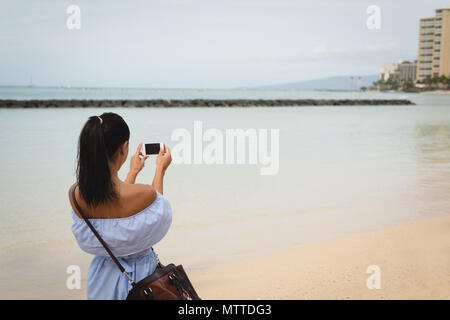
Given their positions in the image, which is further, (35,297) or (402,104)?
(402,104)

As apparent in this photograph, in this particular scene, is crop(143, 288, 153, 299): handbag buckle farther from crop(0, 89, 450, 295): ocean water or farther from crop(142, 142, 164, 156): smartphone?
crop(0, 89, 450, 295): ocean water

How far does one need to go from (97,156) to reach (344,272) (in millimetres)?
2882

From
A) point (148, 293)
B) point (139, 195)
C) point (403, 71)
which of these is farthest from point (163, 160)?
point (403, 71)

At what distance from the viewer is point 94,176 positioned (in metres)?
1.73

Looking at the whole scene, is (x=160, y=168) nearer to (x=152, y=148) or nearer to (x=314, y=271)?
(x=152, y=148)

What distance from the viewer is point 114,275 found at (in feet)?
6.22

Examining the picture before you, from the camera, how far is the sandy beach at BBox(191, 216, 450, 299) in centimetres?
365

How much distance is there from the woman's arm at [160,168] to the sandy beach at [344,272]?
74.3 inches

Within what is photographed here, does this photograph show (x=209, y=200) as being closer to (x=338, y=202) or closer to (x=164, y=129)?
(x=338, y=202)

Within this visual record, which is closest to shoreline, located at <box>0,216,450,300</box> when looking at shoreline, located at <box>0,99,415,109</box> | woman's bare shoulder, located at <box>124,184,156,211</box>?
woman's bare shoulder, located at <box>124,184,156,211</box>

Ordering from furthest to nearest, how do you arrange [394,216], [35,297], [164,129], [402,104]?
[402,104] < [164,129] < [394,216] < [35,297]

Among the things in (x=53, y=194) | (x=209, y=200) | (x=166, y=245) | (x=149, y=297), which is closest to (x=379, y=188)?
(x=209, y=200)

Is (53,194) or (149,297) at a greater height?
(149,297)

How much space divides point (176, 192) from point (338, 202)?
252cm
